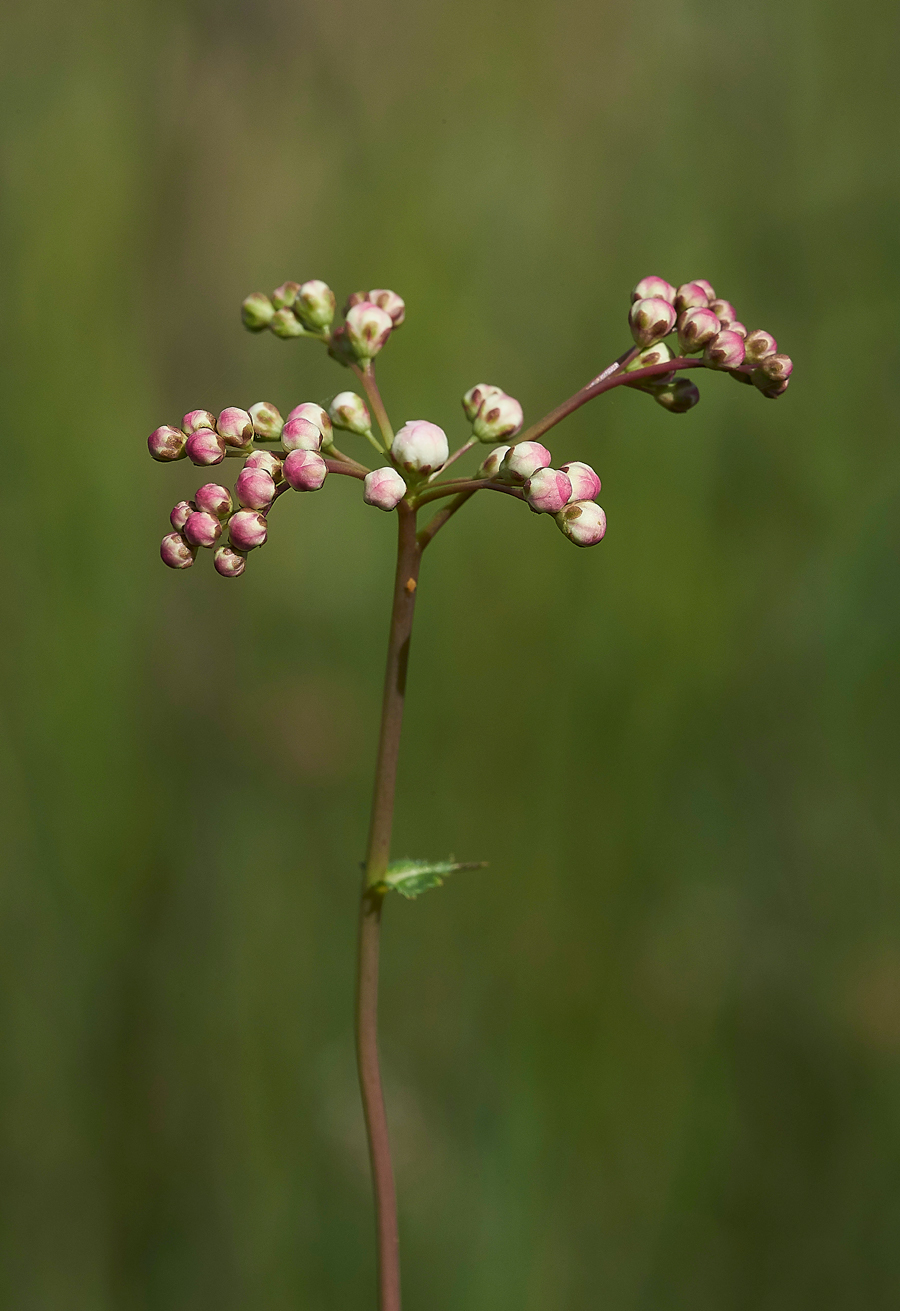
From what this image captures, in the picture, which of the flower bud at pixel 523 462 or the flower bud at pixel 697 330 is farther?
the flower bud at pixel 697 330

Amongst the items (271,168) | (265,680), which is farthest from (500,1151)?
(271,168)

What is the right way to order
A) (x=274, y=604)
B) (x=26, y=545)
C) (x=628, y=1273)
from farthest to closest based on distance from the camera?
(x=274, y=604), (x=26, y=545), (x=628, y=1273)

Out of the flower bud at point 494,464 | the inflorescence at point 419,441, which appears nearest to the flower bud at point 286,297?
the inflorescence at point 419,441

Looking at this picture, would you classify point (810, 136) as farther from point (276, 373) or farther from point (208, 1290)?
point (208, 1290)

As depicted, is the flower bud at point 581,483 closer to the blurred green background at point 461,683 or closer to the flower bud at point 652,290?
the flower bud at point 652,290

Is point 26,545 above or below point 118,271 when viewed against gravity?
below

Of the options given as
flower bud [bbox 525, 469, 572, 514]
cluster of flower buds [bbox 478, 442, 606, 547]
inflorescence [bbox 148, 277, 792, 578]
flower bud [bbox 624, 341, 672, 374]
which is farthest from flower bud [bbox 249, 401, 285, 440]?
flower bud [bbox 624, 341, 672, 374]

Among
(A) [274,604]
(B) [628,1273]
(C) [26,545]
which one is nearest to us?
(B) [628,1273]

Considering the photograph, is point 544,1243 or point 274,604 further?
point 274,604
